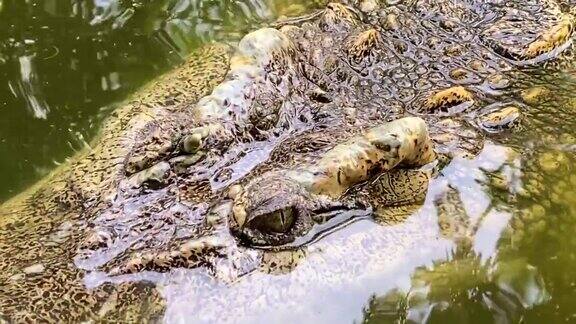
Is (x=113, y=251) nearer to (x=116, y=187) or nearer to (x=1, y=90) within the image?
(x=116, y=187)

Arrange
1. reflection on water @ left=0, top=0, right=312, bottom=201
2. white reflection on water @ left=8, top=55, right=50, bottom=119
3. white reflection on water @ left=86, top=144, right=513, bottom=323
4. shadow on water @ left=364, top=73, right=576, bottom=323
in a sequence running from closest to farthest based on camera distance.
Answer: white reflection on water @ left=86, top=144, right=513, bottom=323
shadow on water @ left=364, top=73, right=576, bottom=323
reflection on water @ left=0, top=0, right=312, bottom=201
white reflection on water @ left=8, top=55, right=50, bottom=119

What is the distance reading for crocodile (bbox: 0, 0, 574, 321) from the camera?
270 cm

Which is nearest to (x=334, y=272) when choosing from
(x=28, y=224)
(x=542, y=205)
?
(x=542, y=205)

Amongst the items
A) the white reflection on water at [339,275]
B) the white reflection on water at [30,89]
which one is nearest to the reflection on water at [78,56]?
the white reflection on water at [30,89]

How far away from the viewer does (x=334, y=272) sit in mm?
2811

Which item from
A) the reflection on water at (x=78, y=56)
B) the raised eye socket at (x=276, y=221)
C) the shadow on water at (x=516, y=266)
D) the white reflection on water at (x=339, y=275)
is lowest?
the shadow on water at (x=516, y=266)

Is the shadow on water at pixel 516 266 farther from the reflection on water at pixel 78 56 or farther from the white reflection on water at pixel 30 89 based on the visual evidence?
the white reflection on water at pixel 30 89

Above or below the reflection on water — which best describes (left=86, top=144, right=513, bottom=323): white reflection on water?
below

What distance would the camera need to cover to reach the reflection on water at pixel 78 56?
13.0 ft

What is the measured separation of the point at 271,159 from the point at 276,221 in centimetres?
42

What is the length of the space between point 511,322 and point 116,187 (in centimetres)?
168

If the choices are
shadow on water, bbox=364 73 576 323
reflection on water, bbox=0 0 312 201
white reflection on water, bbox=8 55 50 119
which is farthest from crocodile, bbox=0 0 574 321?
white reflection on water, bbox=8 55 50 119

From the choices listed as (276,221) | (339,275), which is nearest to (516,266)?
(339,275)

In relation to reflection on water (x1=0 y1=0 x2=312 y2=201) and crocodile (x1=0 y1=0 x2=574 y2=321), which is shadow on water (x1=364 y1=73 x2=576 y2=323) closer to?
crocodile (x1=0 y1=0 x2=574 y2=321)
